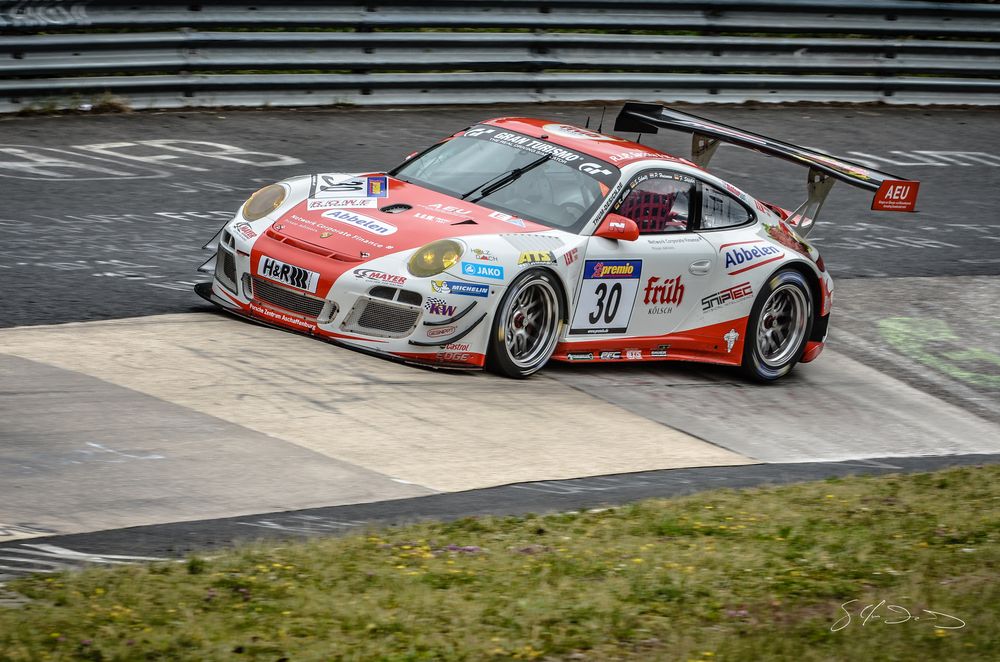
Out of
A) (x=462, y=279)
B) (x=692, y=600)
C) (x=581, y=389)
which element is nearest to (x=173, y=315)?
(x=462, y=279)

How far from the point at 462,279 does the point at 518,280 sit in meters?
0.38

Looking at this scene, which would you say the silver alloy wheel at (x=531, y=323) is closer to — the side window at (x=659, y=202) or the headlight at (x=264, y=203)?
the side window at (x=659, y=202)

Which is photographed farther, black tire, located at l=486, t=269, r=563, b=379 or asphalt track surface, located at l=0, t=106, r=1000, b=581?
black tire, located at l=486, t=269, r=563, b=379

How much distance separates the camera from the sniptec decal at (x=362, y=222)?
26.7 feet

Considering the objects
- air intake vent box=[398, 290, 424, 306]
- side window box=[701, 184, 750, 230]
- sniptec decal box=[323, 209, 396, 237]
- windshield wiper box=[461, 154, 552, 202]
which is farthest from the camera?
side window box=[701, 184, 750, 230]

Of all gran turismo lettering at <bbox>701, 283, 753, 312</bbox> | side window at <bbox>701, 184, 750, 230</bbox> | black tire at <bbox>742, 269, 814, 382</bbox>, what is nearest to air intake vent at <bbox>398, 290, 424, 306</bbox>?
gran turismo lettering at <bbox>701, 283, 753, 312</bbox>

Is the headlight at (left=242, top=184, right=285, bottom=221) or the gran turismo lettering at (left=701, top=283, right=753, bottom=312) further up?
the headlight at (left=242, top=184, right=285, bottom=221)

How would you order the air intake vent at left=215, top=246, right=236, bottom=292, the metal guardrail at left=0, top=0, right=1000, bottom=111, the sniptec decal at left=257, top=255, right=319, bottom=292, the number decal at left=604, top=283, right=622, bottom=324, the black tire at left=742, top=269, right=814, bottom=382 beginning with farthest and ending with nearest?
the metal guardrail at left=0, top=0, right=1000, bottom=111
the black tire at left=742, top=269, right=814, bottom=382
the number decal at left=604, top=283, right=622, bottom=324
the air intake vent at left=215, top=246, right=236, bottom=292
the sniptec decal at left=257, top=255, right=319, bottom=292

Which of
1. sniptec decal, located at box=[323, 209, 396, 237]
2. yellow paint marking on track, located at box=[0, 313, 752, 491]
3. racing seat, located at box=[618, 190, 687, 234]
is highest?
racing seat, located at box=[618, 190, 687, 234]

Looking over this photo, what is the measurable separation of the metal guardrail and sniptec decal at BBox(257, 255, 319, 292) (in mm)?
6362

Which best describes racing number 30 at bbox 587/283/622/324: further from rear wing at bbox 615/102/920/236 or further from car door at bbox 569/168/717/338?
rear wing at bbox 615/102/920/236

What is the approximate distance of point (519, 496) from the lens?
6.22 m

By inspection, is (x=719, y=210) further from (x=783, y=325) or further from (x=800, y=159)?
(x=783, y=325)

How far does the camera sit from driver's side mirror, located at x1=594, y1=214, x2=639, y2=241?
28.0ft
